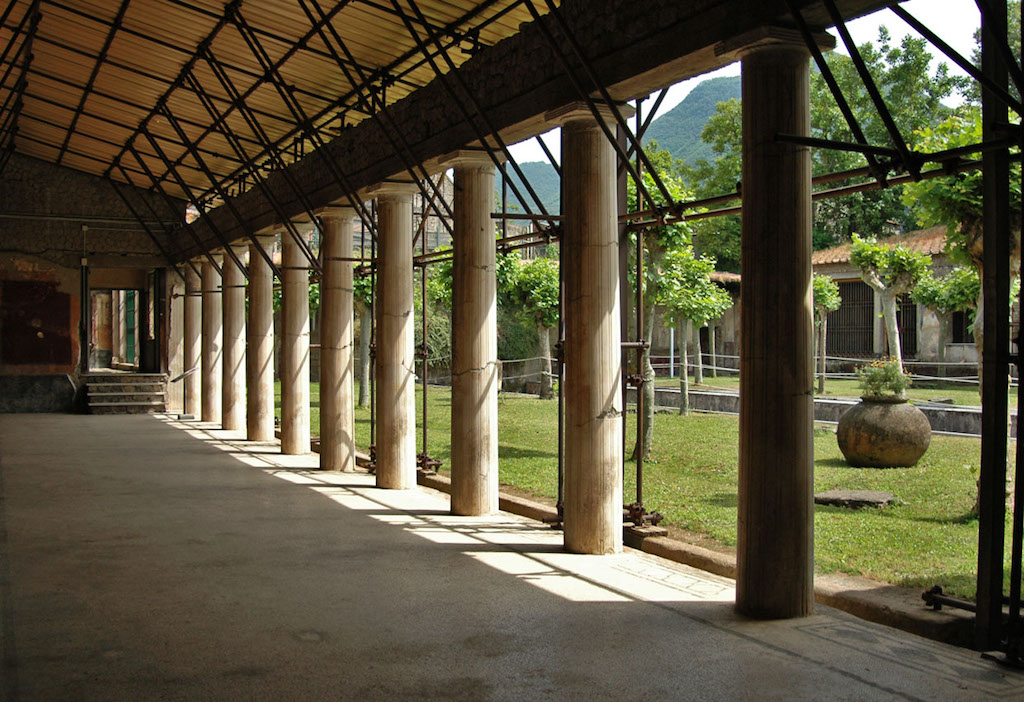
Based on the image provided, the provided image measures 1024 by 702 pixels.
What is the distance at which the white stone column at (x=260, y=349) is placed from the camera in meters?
16.4

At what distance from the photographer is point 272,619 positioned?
5.93m

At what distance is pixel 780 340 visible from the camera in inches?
220

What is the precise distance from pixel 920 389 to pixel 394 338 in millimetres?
15009

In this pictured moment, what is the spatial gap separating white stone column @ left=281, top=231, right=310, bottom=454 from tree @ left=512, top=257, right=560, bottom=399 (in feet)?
35.6

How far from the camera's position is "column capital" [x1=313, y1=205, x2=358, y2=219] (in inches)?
504

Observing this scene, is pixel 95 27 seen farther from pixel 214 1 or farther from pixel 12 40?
pixel 214 1

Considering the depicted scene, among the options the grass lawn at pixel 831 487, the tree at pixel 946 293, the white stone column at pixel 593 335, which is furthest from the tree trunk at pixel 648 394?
the tree at pixel 946 293

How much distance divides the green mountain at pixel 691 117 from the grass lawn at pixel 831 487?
92.6 meters

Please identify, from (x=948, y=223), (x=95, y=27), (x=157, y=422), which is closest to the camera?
(x=948, y=223)

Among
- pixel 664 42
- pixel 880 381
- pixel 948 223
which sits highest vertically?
pixel 664 42

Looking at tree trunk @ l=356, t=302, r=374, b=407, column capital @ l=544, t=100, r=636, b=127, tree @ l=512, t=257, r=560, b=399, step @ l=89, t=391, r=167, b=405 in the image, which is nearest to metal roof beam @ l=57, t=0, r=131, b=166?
step @ l=89, t=391, r=167, b=405

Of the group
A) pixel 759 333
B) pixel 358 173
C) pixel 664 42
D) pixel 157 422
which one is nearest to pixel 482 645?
pixel 759 333

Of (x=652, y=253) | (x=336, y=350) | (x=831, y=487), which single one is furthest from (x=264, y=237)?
(x=831, y=487)

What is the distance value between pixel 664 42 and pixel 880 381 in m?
7.08
